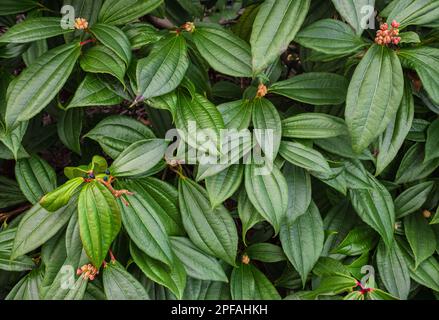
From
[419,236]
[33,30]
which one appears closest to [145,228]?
[33,30]

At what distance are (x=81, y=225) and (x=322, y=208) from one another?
2.02 feet

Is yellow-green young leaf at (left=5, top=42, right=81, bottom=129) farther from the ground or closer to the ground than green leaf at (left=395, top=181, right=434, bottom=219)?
farther from the ground

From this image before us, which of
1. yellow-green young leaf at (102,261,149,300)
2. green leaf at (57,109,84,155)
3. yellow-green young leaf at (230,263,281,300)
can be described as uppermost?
green leaf at (57,109,84,155)

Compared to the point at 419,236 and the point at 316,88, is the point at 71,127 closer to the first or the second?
the point at 316,88

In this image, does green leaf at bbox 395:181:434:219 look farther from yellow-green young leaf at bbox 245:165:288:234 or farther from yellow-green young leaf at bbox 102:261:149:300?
yellow-green young leaf at bbox 102:261:149:300

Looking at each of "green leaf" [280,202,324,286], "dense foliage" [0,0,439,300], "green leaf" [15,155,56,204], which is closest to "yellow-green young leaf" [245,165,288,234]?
"dense foliage" [0,0,439,300]

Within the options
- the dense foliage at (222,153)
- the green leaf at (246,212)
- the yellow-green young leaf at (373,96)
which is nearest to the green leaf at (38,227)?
the dense foliage at (222,153)

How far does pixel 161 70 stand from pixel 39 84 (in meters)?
0.23

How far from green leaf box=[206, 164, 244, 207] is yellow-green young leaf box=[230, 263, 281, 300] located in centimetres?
24

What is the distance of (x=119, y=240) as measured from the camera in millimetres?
1036

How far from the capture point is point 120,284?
3.15ft

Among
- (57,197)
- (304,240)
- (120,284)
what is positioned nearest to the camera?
(57,197)

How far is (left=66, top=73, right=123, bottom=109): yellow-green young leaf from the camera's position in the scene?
3.04ft

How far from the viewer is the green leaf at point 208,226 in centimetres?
102
